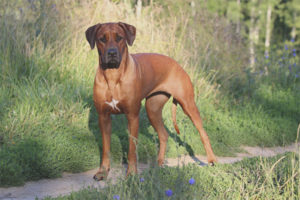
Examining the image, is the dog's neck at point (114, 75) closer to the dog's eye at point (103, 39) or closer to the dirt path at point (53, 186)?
the dog's eye at point (103, 39)

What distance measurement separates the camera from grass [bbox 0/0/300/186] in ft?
16.4

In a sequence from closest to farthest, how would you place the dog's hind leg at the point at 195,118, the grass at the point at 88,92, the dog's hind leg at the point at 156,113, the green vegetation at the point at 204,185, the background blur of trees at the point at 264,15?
the green vegetation at the point at 204,185, the grass at the point at 88,92, the dog's hind leg at the point at 195,118, the dog's hind leg at the point at 156,113, the background blur of trees at the point at 264,15

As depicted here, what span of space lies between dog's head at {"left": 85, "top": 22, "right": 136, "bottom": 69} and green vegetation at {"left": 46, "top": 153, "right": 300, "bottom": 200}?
4.27 feet

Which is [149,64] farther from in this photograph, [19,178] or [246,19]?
[246,19]

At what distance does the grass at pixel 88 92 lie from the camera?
500cm

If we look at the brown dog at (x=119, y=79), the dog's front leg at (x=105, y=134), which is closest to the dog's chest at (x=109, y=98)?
the brown dog at (x=119, y=79)

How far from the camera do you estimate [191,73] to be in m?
7.80

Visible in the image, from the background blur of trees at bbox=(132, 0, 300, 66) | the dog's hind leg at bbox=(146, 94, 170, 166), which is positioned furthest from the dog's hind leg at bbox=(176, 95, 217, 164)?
the background blur of trees at bbox=(132, 0, 300, 66)

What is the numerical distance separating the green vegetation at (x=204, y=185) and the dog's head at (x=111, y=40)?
4.27 feet

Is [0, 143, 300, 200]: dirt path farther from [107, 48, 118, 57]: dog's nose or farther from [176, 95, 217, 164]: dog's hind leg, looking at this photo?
[107, 48, 118, 57]: dog's nose

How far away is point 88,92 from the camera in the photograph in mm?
6520

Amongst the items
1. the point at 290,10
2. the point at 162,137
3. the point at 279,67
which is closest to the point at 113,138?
the point at 162,137

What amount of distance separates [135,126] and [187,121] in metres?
2.43

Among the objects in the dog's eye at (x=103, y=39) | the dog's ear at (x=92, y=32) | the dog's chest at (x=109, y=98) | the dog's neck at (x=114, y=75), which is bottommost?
the dog's chest at (x=109, y=98)
